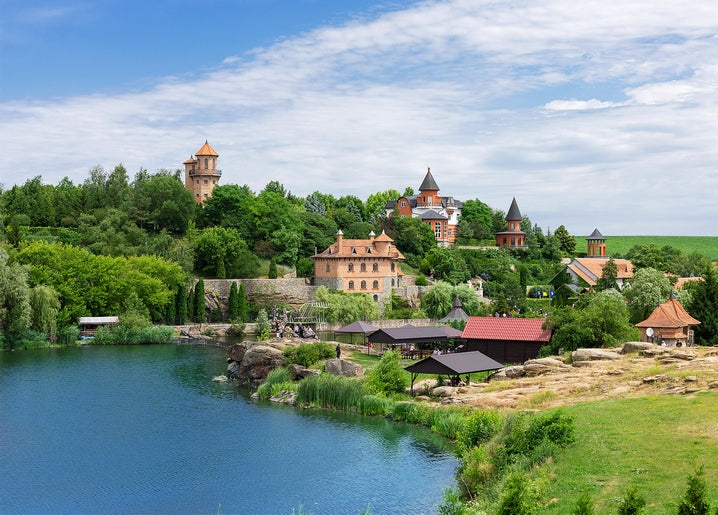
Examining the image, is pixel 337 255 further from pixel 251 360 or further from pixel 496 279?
pixel 251 360

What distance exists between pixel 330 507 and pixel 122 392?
1899cm

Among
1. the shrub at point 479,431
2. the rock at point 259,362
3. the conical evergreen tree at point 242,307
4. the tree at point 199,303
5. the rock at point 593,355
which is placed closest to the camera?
the shrub at point 479,431

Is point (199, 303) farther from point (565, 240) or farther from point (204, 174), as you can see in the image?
point (565, 240)

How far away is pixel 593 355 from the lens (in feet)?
110

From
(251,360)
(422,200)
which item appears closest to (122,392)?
(251,360)

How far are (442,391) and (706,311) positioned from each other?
19.3 meters

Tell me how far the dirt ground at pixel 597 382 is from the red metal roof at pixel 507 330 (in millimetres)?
4888

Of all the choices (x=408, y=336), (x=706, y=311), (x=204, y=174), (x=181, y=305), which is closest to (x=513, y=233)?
(x=204, y=174)

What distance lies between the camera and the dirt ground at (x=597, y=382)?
2708 cm

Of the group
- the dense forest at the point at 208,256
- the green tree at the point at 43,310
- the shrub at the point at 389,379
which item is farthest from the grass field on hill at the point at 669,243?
the shrub at the point at 389,379

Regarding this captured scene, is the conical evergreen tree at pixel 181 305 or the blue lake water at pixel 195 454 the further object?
the conical evergreen tree at pixel 181 305

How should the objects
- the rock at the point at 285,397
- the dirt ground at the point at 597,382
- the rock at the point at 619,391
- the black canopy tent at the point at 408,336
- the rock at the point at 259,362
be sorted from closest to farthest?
the dirt ground at the point at 597,382, the rock at the point at 619,391, the rock at the point at 285,397, the rock at the point at 259,362, the black canopy tent at the point at 408,336

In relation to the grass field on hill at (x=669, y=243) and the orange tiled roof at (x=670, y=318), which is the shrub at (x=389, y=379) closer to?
the orange tiled roof at (x=670, y=318)

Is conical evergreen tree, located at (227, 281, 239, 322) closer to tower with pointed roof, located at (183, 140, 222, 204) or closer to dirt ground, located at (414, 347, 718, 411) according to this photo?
tower with pointed roof, located at (183, 140, 222, 204)
